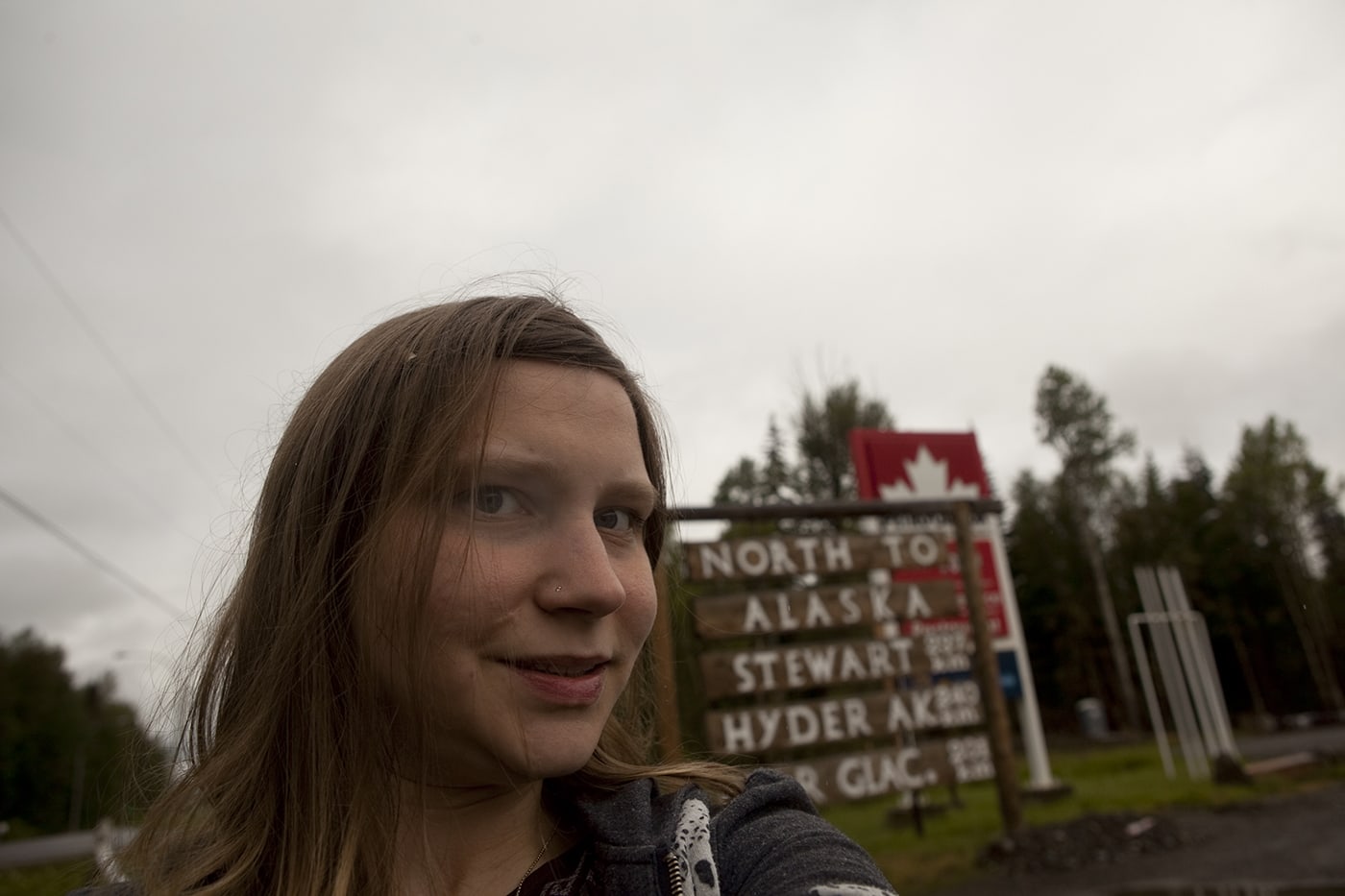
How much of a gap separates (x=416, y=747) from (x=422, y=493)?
12.2 inches

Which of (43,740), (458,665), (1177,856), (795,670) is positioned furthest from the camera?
(43,740)

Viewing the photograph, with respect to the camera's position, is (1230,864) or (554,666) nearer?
(554,666)

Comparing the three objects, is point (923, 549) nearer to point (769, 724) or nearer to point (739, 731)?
point (769, 724)

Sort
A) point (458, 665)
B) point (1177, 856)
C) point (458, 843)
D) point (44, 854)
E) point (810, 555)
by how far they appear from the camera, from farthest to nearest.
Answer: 1. point (44, 854)
2. point (1177, 856)
3. point (810, 555)
4. point (458, 843)
5. point (458, 665)

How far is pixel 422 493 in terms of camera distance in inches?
40.0

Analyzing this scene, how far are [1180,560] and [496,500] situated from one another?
34.5 m

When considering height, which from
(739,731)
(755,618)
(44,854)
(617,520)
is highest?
(755,618)

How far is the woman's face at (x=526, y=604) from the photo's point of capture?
951 mm

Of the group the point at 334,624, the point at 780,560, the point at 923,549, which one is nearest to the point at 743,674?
the point at 780,560

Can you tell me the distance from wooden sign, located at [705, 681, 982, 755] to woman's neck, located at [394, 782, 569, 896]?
11.8ft

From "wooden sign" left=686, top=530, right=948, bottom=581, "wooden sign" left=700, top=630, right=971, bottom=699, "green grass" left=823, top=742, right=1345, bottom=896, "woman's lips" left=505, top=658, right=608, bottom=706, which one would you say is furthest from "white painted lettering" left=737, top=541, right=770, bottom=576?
"woman's lips" left=505, top=658, right=608, bottom=706

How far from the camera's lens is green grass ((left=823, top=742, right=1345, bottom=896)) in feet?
20.1

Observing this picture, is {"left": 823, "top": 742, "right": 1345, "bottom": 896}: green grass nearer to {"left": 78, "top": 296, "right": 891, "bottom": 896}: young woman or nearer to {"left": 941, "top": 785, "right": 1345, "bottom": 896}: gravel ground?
{"left": 941, "top": 785, "right": 1345, "bottom": 896}: gravel ground

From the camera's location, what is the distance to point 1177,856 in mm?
5941
